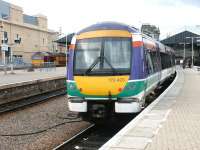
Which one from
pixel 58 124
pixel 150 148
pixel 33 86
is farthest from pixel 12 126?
pixel 33 86

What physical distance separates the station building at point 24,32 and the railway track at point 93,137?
59.4 metres

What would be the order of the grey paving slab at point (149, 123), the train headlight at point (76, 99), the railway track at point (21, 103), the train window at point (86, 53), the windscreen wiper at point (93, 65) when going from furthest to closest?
1. the railway track at point (21, 103)
2. the train window at point (86, 53)
3. the windscreen wiper at point (93, 65)
4. the train headlight at point (76, 99)
5. the grey paving slab at point (149, 123)

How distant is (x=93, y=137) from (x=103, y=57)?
85.7 inches

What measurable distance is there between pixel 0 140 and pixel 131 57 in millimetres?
4064

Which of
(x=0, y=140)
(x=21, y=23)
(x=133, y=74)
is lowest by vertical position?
(x=0, y=140)

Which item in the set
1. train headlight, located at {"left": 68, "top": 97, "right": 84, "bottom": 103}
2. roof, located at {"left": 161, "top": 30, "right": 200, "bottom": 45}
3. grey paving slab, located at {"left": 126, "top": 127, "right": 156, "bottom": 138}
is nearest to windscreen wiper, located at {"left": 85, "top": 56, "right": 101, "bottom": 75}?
train headlight, located at {"left": 68, "top": 97, "right": 84, "bottom": 103}

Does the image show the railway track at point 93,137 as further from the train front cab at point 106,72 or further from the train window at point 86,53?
the train window at point 86,53

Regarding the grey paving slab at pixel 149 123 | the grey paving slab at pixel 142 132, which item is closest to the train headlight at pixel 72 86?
the grey paving slab at pixel 149 123

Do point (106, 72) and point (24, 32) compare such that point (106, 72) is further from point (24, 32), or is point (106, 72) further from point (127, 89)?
point (24, 32)

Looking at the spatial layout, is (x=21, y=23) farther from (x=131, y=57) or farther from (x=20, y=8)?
(x=131, y=57)

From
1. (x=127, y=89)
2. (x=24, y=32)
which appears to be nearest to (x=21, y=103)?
(x=127, y=89)

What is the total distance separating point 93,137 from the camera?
1109cm

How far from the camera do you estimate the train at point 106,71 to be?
432 inches

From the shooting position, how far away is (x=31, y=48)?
88812mm
